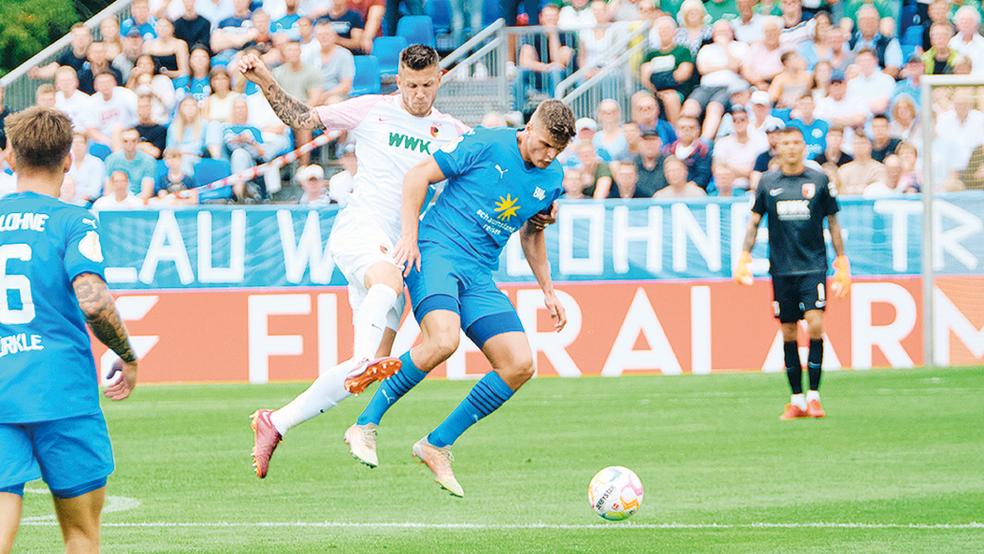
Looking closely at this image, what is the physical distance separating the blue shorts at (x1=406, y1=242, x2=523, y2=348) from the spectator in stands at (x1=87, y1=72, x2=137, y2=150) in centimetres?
1293

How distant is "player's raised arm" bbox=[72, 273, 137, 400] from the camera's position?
20.1ft

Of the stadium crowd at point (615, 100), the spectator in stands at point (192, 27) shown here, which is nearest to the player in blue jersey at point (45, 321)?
the stadium crowd at point (615, 100)

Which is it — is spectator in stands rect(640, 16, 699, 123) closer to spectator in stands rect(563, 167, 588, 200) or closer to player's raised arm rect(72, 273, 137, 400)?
spectator in stands rect(563, 167, 588, 200)

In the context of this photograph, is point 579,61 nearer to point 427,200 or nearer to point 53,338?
point 427,200

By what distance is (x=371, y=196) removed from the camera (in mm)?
9703

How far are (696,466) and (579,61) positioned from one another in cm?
1107

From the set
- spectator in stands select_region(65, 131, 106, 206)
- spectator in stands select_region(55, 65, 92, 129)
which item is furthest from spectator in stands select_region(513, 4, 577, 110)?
spectator in stands select_region(55, 65, 92, 129)

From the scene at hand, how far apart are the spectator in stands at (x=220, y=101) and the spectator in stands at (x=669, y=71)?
5102 mm

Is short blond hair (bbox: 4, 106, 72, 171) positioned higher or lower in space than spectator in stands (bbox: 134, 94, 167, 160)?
lower

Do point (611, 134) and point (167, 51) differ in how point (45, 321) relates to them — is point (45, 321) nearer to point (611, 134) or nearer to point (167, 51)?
point (611, 134)

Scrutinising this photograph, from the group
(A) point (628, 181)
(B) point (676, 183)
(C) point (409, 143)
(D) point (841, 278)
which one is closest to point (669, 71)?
(A) point (628, 181)

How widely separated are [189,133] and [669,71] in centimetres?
589

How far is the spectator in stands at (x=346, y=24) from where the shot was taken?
22141 millimetres

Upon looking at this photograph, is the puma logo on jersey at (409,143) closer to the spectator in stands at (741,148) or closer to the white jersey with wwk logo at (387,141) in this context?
the white jersey with wwk logo at (387,141)
